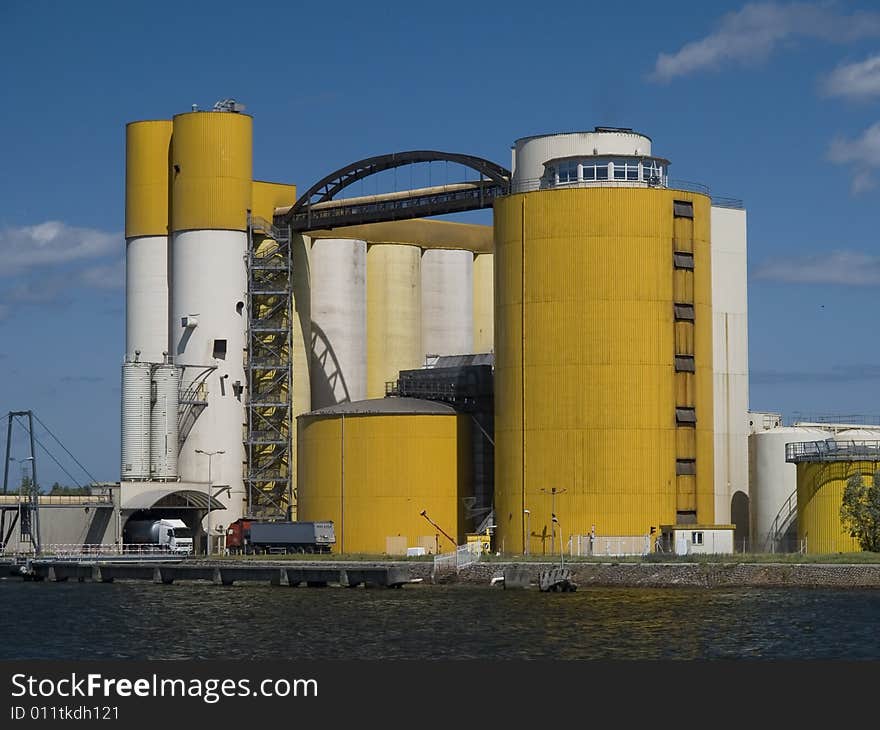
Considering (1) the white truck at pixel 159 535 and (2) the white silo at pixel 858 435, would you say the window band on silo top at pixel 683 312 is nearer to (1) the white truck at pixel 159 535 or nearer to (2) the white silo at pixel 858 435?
(2) the white silo at pixel 858 435

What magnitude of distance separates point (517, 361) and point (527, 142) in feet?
48.9

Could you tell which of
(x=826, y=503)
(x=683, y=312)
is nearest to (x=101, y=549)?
(x=683, y=312)

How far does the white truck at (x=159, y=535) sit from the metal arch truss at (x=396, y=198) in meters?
23.4

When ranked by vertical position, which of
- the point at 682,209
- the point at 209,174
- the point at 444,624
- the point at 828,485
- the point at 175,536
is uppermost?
the point at 209,174

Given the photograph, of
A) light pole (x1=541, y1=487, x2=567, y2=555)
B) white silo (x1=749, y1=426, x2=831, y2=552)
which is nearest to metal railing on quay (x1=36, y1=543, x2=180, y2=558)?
light pole (x1=541, y1=487, x2=567, y2=555)

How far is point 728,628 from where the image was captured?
2840 inches

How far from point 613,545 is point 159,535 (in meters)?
36.8

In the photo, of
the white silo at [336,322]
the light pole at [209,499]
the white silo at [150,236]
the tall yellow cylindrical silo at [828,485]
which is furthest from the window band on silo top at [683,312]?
the white silo at [150,236]

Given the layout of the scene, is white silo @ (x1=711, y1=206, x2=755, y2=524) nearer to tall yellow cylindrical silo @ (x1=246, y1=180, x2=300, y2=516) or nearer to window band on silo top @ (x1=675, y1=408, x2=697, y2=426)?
window band on silo top @ (x1=675, y1=408, x2=697, y2=426)

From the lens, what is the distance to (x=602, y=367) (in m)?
106

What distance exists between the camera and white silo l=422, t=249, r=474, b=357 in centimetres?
14675

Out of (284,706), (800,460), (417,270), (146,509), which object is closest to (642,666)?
(284,706)

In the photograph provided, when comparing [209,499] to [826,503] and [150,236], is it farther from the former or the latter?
[826,503]

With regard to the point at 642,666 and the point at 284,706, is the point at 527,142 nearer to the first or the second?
the point at 642,666
